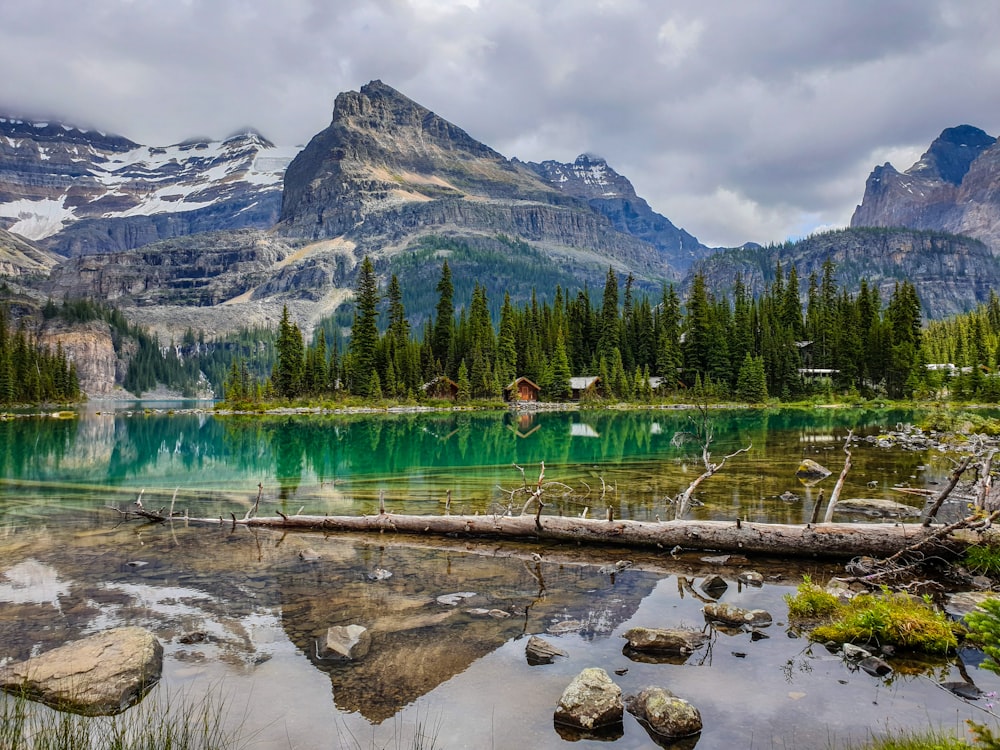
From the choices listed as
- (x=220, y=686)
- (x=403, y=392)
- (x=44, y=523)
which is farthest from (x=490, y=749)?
(x=403, y=392)

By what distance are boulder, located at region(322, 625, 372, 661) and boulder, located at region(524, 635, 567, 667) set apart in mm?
2657

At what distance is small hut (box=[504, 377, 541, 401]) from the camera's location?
330 ft

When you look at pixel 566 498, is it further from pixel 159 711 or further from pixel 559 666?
pixel 159 711

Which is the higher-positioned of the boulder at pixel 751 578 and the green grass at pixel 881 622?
the green grass at pixel 881 622

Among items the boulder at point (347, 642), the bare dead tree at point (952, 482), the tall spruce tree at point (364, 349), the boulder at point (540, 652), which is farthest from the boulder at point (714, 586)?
the tall spruce tree at point (364, 349)

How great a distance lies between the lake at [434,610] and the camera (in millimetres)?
7871

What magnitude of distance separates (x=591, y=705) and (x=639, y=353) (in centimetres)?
10487

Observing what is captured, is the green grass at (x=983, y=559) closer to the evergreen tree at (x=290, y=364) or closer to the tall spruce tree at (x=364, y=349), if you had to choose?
the tall spruce tree at (x=364, y=349)

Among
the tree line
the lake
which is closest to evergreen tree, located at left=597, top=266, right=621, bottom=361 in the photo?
the tree line

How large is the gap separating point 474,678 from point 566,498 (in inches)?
553

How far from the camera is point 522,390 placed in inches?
4045

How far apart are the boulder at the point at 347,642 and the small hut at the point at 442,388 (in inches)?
3564

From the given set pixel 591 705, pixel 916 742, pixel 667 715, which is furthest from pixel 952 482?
pixel 591 705

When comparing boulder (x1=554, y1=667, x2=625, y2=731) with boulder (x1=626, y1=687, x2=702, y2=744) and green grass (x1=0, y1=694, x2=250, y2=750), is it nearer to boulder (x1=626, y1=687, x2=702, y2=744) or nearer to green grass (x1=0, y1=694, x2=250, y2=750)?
boulder (x1=626, y1=687, x2=702, y2=744)
